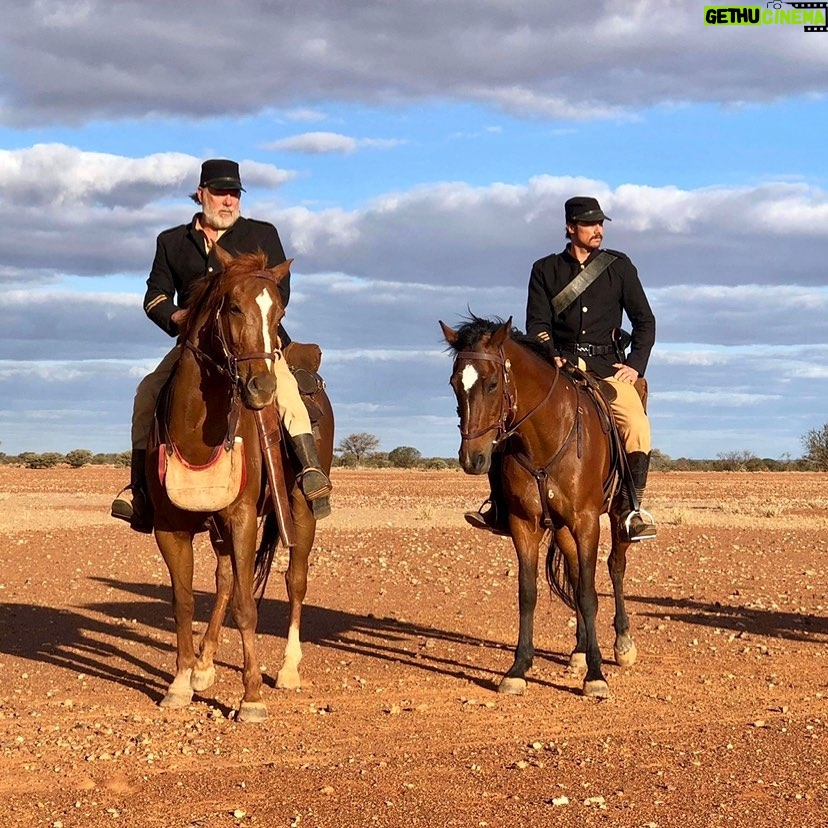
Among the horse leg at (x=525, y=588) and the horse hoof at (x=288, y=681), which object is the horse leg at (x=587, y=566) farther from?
the horse hoof at (x=288, y=681)

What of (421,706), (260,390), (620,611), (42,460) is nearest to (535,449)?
(620,611)

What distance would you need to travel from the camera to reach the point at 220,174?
9.71m

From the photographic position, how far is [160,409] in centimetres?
895

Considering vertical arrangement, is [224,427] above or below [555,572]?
above

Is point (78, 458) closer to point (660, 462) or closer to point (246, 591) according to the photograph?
point (660, 462)

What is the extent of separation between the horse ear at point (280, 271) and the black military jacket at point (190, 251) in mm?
1196

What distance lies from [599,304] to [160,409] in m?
3.97

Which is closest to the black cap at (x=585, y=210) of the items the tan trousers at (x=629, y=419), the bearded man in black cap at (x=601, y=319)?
the bearded man in black cap at (x=601, y=319)

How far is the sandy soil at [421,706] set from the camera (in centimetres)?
642

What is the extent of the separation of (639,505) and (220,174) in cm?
430

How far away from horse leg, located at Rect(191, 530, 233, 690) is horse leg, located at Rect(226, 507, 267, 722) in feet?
2.13

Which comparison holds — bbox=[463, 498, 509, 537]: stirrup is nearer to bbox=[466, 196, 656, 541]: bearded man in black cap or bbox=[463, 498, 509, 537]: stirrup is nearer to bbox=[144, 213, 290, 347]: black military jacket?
bbox=[466, 196, 656, 541]: bearded man in black cap

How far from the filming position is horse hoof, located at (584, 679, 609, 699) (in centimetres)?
926

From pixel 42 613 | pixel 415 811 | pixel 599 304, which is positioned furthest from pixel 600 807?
pixel 42 613
